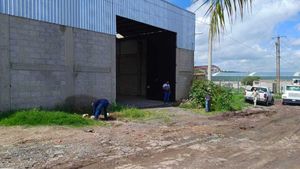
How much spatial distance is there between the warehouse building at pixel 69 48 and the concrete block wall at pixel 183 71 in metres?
0.08

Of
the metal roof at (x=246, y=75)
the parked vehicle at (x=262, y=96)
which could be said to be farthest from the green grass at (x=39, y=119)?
the metal roof at (x=246, y=75)

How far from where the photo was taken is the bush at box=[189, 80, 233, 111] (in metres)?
24.9

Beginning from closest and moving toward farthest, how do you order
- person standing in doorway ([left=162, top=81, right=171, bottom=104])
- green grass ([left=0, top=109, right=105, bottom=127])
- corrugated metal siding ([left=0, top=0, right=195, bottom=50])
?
1. green grass ([left=0, top=109, right=105, bottom=127])
2. corrugated metal siding ([left=0, top=0, right=195, bottom=50])
3. person standing in doorway ([left=162, top=81, right=171, bottom=104])

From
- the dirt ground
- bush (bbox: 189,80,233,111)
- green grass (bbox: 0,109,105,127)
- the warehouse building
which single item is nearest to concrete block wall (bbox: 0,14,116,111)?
the warehouse building

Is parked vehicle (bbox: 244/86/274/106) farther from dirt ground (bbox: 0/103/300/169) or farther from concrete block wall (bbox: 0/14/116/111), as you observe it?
dirt ground (bbox: 0/103/300/169)

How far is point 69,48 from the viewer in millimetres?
18203

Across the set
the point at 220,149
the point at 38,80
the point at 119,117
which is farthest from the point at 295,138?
the point at 38,80

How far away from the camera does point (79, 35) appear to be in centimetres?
1875

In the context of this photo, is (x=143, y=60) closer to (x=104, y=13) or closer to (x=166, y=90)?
(x=166, y=90)

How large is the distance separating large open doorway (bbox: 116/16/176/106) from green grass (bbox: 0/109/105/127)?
11.9 meters

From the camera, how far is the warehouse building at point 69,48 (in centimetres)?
1541

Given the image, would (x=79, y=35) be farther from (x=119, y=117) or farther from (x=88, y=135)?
(x=88, y=135)

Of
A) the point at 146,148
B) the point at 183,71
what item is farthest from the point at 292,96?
the point at 146,148

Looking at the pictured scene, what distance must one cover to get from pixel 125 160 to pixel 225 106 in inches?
689
